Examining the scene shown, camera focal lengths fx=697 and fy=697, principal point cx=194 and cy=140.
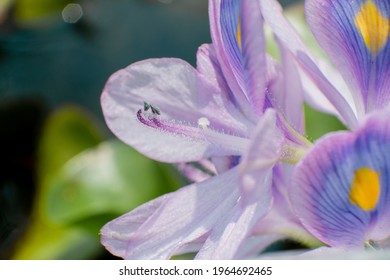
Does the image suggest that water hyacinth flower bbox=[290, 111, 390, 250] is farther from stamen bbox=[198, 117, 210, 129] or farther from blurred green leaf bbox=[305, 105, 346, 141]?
blurred green leaf bbox=[305, 105, 346, 141]

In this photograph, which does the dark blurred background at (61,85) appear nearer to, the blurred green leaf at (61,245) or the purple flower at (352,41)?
the blurred green leaf at (61,245)

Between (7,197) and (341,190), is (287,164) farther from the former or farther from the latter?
(7,197)

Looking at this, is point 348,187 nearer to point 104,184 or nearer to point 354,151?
point 354,151

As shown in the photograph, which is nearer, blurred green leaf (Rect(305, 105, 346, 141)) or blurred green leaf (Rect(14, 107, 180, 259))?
A: blurred green leaf (Rect(305, 105, 346, 141))

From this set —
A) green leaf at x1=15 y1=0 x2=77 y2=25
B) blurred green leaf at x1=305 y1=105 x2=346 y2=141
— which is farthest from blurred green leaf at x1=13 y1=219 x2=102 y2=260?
green leaf at x1=15 y1=0 x2=77 y2=25

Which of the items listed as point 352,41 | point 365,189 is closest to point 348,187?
point 365,189

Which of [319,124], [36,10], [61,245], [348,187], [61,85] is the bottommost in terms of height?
[61,245]

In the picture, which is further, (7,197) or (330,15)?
(7,197)
